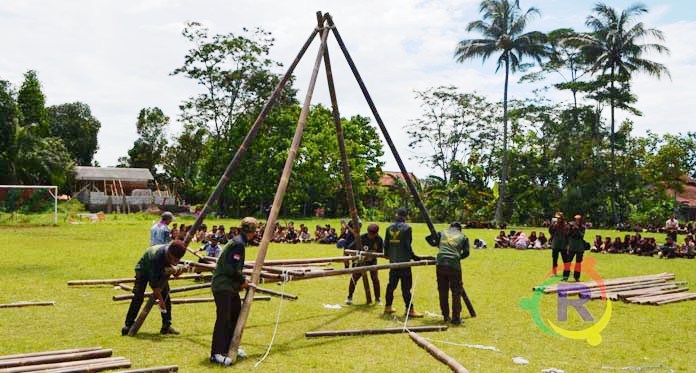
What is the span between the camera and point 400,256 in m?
12.0

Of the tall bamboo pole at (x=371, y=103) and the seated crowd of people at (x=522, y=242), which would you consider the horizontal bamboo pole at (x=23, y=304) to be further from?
the seated crowd of people at (x=522, y=242)

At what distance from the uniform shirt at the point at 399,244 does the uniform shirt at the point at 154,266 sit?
→ 428 cm

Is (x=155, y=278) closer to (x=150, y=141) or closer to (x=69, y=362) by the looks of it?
(x=69, y=362)

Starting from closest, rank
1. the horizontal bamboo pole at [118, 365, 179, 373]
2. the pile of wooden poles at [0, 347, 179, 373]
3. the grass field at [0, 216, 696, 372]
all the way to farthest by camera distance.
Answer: the pile of wooden poles at [0, 347, 179, 373] → the horizontal bamboo pole at [118, 365, 179, 373] → the grass field at [0, 216, 696, 372]

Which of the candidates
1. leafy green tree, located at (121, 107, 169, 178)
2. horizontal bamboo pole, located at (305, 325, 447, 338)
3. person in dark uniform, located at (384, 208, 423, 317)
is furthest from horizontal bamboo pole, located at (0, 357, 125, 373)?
leafy green tree, located at (121, 107, 169, 178)

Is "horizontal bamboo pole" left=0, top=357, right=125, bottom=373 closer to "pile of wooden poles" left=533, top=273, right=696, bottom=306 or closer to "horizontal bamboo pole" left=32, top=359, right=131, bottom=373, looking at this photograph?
"horizontal bamboo pole" left=32, top=359, right=131, bottom=373

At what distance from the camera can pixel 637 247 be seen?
1009 inches

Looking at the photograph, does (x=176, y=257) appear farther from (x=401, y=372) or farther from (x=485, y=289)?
(x=485, y=289)

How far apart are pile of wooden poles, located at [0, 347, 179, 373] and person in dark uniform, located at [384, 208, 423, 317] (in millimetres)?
5203

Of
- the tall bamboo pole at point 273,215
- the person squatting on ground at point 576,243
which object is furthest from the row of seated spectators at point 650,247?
the tall bamboo pole at point 273,215

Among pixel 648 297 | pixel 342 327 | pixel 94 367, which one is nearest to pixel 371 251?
pixel 342 327

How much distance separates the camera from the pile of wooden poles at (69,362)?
7152 mm

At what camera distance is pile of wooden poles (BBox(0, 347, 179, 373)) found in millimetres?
7152

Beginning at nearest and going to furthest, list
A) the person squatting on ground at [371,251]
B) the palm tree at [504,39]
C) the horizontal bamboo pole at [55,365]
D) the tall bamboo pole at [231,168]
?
the horizontal bamboo pole at [55,365] → the tall bamboo pole at [231,168] → the person squatting on ground at [371,251] → the palm tree at [504,39]
